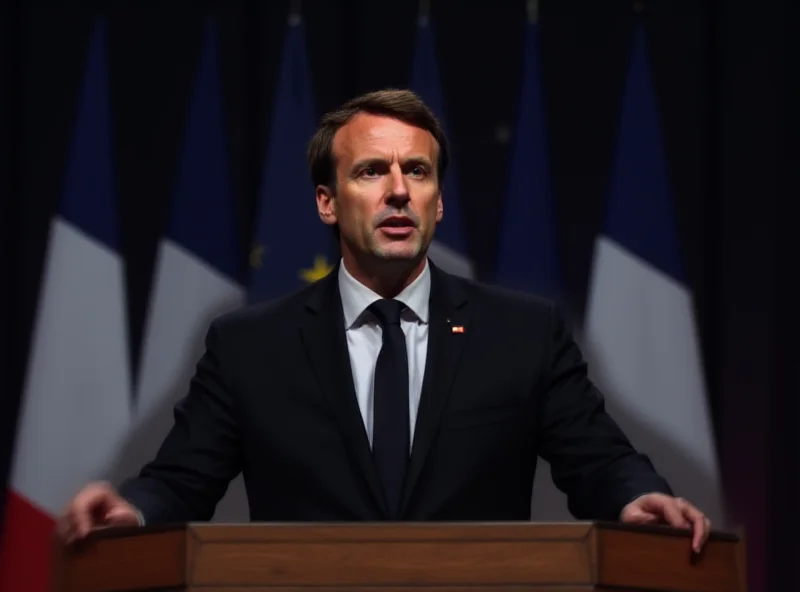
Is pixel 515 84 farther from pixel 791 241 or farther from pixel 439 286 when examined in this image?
→ pixel 439 286

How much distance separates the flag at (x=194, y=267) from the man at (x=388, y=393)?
1886 millimetres

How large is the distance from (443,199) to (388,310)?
2059 millimetres

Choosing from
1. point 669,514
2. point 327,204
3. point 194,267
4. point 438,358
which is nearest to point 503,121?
point 194,267

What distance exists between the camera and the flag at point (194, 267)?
14.1 feet

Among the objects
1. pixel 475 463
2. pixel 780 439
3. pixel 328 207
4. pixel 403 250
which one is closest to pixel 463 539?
pixel 475 463

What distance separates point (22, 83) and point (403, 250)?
8.38 feet

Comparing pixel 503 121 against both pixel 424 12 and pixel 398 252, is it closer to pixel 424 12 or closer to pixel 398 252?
pixel 424 12

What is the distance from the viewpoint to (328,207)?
2.57 meters

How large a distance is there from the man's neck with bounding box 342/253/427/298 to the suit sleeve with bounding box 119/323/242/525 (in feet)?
0.98

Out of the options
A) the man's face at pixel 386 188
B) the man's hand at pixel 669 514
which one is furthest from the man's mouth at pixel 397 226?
the man's hand at pixel 669 514

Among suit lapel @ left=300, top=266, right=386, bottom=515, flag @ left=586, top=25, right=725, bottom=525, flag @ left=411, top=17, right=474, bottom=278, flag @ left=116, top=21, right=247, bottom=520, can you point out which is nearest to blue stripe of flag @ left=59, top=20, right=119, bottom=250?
flag @ left=116, top=21, right=247, bottom=520

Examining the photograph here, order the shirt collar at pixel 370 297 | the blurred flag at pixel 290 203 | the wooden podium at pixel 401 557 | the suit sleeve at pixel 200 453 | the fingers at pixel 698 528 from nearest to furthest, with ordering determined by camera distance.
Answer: the wooden podium at pixel 401 557 → the fingers at pixel 698 528 → the suit sleeve at pixel 200 453 → the shirt collar at pixel 370 297 → the blurred flag at pixel 290 203

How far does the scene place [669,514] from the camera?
1.85 metres

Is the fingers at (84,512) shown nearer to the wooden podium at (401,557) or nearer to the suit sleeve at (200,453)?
the wooden podium at (401,557)
